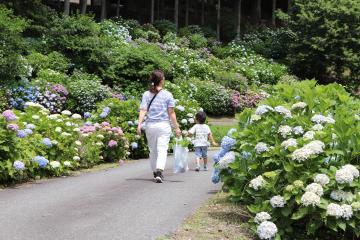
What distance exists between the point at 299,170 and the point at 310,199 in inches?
20.5

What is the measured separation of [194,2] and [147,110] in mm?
28981

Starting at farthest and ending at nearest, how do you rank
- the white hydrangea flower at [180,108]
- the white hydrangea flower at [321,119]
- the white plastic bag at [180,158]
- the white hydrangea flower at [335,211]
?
the white hydrangea flower at [180,108]
the white plastic bag at [180,158]
the white hydrangea flower at [321,119]
the white hydrangea flower at [335,211]

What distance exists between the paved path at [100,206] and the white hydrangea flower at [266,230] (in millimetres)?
968

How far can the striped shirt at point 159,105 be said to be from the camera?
936 cm

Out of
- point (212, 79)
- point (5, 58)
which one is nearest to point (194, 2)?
point (212, 79)

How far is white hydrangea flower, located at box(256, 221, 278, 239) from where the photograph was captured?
18.7 ft

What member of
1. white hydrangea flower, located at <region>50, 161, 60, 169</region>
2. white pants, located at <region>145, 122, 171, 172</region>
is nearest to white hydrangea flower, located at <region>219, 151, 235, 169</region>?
white pants, located at <region>145, 122, 171, 172</region>

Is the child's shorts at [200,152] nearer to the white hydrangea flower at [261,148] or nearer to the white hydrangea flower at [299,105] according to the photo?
the white hydrangea flower at [299,105]

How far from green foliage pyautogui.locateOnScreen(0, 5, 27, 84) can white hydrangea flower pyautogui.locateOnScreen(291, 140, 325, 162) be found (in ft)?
43.1

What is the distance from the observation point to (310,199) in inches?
221

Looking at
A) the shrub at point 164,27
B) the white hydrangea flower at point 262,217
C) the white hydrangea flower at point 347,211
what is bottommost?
the white hydrangea flower at point 262,217

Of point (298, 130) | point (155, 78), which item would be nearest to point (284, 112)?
point (298, 130)

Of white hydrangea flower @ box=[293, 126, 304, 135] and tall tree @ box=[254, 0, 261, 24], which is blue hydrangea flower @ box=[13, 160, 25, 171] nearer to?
white hydrangea flower @ box=[293, 126, 304, 135]

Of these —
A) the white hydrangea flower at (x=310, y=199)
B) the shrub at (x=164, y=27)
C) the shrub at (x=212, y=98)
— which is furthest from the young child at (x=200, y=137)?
the shrub at (x=164, y=27)
